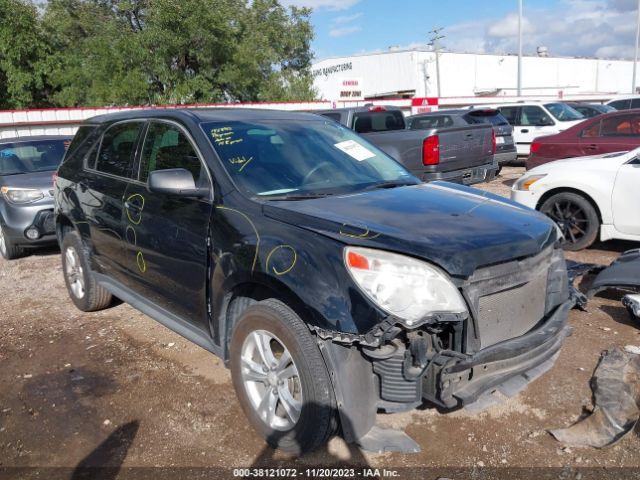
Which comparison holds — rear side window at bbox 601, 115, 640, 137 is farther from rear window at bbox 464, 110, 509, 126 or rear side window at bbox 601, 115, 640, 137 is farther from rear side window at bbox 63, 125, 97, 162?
rear side window at bbox 63, 125, 97, 162

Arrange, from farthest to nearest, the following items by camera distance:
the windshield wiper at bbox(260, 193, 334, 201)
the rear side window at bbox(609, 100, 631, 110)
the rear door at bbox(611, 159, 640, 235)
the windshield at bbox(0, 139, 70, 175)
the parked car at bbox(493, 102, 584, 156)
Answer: the rear side window at bbox(609, 100, 631, 110)
the parked car at bbox(493, 102, 584, 156)
the windshield at bbox(0, 139, 70, 175)
the rear door at bbox(611, 159, 640, 235)
the windshield wiper at bbox(260, 193, 334, 201)

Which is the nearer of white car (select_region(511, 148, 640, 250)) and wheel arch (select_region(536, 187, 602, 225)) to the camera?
white car (select_region(511, 148, 640, 250))

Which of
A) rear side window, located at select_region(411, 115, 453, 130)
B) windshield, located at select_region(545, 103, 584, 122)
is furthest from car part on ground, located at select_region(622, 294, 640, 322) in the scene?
windshield, located at select_region(545, 103, 584, 122)

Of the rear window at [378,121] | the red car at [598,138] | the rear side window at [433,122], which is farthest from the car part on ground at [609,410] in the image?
the rear side window at [433,122]

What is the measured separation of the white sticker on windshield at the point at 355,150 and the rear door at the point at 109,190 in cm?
153

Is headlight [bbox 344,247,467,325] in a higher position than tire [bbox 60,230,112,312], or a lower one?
higher

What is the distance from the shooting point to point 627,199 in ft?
19.4

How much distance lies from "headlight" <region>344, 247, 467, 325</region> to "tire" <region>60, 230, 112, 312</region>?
325 cm

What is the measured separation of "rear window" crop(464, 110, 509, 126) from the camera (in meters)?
13.4

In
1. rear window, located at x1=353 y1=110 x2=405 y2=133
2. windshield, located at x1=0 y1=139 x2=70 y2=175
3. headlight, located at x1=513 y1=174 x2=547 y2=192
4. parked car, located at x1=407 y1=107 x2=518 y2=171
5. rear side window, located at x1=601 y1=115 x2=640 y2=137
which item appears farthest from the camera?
parked car, located at x1=407 y1=107 x2=518 y2=171

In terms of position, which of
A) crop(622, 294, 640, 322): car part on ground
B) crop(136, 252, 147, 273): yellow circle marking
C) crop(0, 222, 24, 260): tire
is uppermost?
crop(136, 252, 147, 273): yellow circle marking

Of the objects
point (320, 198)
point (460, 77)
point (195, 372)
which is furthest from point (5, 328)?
point (460, 77)

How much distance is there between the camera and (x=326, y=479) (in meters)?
2.77

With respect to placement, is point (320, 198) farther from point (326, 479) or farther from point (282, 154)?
point (326, 479)
